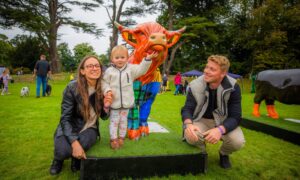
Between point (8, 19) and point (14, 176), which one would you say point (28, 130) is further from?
point (8, 19)

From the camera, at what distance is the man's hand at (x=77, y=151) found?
2.41 m

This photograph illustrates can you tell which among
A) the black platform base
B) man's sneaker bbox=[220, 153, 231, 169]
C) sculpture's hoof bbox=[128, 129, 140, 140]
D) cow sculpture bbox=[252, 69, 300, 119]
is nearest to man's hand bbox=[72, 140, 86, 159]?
sculpture's hoof bbox=[128, 129, 140, 140]

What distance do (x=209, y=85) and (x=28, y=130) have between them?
3.64 m

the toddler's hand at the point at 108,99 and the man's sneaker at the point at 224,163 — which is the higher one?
the toddler's hand at the point at 108,99

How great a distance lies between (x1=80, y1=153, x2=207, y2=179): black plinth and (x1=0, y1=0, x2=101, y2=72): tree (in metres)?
21.4

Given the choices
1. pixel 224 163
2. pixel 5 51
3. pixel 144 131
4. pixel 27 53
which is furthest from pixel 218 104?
pixel 5 51

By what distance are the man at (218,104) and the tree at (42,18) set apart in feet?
70.1

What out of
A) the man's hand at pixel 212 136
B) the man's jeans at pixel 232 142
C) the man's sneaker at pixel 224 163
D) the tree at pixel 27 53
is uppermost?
the tree at pixel 27 53

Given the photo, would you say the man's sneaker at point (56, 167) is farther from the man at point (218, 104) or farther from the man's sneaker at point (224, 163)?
the man's sneaker at point (224, 163)

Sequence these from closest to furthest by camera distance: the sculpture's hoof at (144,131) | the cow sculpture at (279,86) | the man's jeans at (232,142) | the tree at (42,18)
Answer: the man's jeans at (232,142), the sculpture's hoof at (144,131), the cow sculpture at (279,86), the tree at (42,18)

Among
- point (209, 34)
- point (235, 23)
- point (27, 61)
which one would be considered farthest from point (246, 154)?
point (27, 61)

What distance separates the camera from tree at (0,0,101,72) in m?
20.4

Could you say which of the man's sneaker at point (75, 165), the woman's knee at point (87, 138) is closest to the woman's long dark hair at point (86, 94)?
the woman's knee at point (87, 138)

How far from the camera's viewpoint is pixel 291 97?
4742 millimetres
